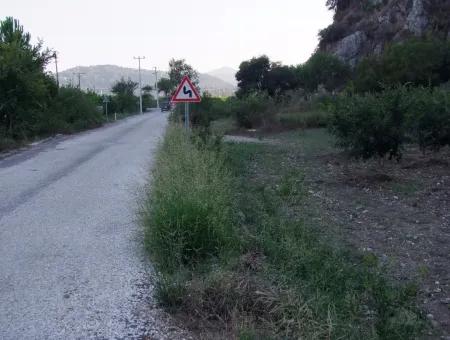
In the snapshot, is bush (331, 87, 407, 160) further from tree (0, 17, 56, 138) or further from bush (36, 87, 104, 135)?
bush (36, 87, 104, 135)

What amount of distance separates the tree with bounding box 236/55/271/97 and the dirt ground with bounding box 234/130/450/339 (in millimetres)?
47627

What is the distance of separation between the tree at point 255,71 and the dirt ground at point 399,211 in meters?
47.6

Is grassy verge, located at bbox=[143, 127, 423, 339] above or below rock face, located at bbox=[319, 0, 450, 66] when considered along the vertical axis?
below

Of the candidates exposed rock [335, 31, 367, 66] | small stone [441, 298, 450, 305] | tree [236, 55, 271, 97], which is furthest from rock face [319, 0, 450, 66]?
small stone [441, 298, 450, 305]

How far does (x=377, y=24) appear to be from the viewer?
5347 cm

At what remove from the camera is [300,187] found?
41.4ft

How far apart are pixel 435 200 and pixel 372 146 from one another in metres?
3.81

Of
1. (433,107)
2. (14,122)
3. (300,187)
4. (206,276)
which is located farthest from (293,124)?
(206,276)

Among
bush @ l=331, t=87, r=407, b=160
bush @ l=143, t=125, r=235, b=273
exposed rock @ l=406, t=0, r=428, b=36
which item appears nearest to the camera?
bush @ l=143, t=125, r=235, b=273

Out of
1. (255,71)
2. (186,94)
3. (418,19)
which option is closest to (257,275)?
(186,94)

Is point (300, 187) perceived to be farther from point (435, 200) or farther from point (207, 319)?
point (207, 319)

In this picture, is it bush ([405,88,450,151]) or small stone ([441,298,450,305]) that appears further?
bush ([405,88,450,151])

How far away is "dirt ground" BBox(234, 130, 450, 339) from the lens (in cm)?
668

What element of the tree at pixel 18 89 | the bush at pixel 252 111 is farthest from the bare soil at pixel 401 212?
the bush at pixel 252 111
